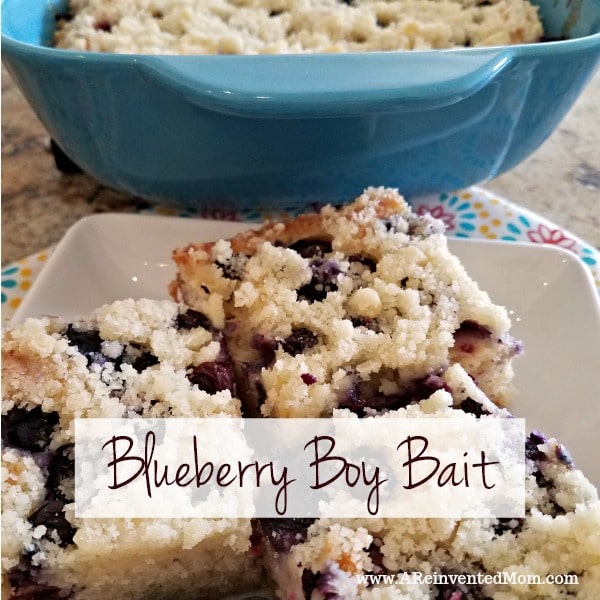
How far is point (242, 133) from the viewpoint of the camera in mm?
1287

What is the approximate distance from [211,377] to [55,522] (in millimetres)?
284

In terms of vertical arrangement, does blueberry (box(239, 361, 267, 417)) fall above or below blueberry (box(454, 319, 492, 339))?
below

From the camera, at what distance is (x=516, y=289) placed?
140 centimetres

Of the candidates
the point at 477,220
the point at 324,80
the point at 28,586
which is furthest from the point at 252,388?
the point at 477,220

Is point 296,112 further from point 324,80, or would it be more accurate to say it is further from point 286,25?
point 286,25

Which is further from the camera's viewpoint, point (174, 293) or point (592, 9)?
point (592, 9)

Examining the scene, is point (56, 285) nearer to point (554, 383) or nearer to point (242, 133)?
point (242, 133)

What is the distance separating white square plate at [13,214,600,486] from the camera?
4.02 ft

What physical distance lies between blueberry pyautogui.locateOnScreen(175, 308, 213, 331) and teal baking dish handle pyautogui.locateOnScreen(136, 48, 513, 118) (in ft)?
1.10

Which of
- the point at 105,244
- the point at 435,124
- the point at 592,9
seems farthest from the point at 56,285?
the point at 592,9

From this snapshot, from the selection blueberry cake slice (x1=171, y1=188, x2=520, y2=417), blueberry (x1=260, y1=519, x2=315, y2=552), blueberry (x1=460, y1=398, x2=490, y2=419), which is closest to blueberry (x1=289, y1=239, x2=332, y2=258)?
blueberry cake slice (x1=171, y1=188, x2=520, y2=417)

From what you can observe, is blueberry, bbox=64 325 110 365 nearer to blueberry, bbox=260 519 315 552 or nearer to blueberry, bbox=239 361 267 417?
blueberry, bbox=239 361 267 417

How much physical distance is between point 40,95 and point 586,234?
1.29 metres

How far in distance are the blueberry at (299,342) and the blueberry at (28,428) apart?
1.10 feet
